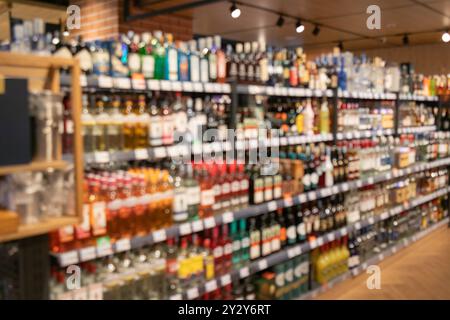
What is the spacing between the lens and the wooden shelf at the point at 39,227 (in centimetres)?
181

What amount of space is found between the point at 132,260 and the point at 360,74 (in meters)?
3.15

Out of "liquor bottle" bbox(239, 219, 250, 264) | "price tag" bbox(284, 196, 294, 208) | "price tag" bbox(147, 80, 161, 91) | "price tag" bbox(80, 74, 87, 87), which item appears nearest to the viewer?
"price tag" bbox(80, 74, 87, 87)

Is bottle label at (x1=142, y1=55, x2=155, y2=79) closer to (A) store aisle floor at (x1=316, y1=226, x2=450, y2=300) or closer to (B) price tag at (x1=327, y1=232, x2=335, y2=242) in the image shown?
(B) price tag at (x1=327, y1=232, x2=335, y2=242)

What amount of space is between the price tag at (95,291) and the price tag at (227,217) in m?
0.95

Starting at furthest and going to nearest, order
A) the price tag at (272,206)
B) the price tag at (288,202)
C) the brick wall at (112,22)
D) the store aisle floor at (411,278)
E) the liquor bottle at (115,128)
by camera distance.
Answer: the brick wall at (112,22)
the store aisle floor at (411,278)
the price tag at (288,202)
the price tag at (272,206)
the liquor bottle at (115,128)

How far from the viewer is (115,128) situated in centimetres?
282

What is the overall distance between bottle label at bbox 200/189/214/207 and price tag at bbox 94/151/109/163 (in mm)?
782

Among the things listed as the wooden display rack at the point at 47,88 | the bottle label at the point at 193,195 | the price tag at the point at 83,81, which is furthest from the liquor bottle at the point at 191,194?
the wooden display rack at the point at 47,88

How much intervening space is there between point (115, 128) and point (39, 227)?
3.38 ft

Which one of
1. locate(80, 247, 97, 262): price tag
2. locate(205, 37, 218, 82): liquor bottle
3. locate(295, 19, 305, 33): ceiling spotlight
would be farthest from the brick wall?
locate(80, 247, 97, 262): price tag

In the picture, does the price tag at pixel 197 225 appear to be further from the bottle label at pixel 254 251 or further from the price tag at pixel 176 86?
the price tag at pixel 176 86

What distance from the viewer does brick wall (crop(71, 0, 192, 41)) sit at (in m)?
5.52

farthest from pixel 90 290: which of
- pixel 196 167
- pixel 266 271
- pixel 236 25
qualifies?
pixel 236 25
